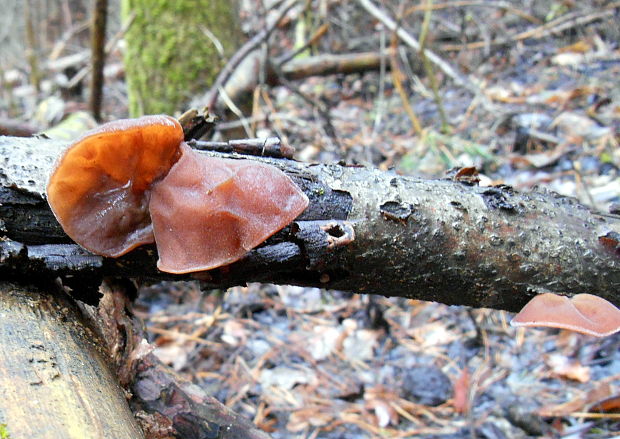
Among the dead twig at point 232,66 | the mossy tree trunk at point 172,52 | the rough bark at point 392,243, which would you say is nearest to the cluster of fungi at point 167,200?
the rough bark at point 392,243

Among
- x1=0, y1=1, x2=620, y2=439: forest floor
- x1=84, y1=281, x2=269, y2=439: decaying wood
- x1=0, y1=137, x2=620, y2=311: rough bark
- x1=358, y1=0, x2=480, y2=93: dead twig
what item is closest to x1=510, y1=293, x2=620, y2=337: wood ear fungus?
x1=0, y1=137, x2=620, y2=311: rough bark

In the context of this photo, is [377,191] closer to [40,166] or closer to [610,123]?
[40,166]

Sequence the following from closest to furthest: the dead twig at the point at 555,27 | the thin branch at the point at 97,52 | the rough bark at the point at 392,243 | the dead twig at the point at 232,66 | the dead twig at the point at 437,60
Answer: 1. the rough bark at the point at 392,243
2. the dead twig at the point at 232,66
3. the thin branch at the point at 97,52
4. the dead twig at the point at 437,60
5. the dead twig at the point at 555,27

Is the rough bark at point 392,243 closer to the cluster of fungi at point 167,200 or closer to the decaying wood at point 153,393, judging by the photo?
the cluster of fungi at point 167,200

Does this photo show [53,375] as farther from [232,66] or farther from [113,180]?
[232,66]

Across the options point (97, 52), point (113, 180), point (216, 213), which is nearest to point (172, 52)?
point (97, 52)

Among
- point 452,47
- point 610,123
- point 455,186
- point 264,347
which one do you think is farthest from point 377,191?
point 452,47

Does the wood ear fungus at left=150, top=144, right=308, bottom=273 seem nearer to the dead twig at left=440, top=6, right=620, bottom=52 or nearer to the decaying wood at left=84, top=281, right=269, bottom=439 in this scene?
the decaying wood at left=84, top=281, right=269, bottom=439

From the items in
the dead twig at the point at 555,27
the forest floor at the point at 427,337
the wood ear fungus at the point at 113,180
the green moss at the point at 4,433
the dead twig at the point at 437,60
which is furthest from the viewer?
the dead twig at the point at 555,27
